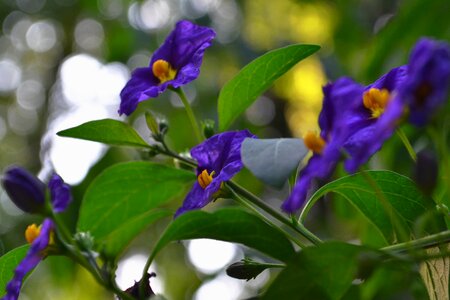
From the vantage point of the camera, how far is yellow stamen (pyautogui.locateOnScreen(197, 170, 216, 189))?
88cm

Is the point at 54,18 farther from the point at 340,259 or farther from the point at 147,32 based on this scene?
the point at 340,259

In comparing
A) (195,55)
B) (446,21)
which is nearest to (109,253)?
(195,55)

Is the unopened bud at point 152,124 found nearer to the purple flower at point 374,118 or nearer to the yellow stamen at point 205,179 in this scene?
the yellow stamen at point 205,179

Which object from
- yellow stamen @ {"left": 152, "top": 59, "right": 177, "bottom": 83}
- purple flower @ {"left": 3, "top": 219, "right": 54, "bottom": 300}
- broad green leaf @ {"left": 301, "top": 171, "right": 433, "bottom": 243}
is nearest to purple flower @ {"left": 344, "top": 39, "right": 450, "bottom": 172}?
broad green leaf @ {"left": 301, "top": 171, "right": 433, "bottom": 243}

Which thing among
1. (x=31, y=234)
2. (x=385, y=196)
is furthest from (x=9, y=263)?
(x=385, y=196)

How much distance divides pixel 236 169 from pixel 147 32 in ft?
6.42

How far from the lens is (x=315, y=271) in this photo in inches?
27.7

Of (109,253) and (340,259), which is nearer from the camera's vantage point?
(340,259)

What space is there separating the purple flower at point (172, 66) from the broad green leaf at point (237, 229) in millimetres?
254

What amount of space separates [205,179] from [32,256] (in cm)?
23

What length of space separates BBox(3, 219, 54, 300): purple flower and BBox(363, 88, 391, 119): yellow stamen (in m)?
0.36

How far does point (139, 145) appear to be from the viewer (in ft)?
3.23

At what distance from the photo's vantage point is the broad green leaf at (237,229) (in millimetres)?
745

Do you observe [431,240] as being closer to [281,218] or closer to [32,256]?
[281,218]
